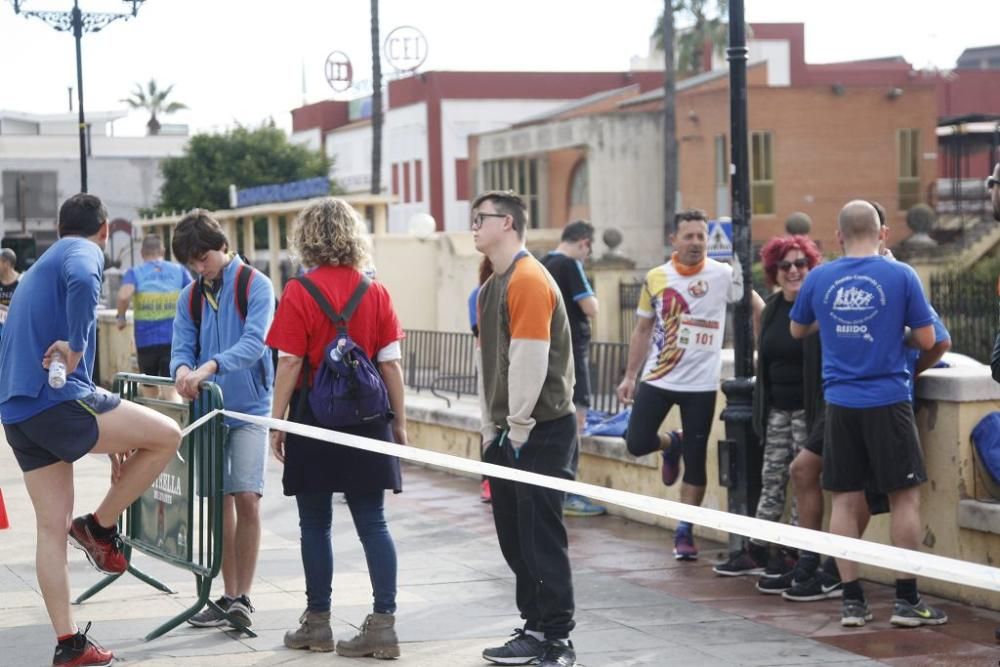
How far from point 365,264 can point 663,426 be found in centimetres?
389

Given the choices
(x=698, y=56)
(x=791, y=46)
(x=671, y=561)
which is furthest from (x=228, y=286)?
(x=791, y=46)

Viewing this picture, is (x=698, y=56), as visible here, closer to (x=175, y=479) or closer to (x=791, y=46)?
(x=791, y=46)

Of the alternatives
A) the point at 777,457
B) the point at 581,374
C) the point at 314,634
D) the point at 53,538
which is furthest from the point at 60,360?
the point at 581,374

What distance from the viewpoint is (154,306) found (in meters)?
13.9

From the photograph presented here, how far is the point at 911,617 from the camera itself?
274 inches

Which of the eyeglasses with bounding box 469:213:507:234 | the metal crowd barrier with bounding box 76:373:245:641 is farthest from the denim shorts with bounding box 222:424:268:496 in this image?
the eyeglasses with bounding box 469:213:507:234

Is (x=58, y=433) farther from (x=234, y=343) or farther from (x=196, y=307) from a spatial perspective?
(x=196, y=307)

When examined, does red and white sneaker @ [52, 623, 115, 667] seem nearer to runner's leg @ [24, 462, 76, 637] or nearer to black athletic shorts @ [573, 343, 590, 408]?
runner's leg @ [24, 462, 76, 637]

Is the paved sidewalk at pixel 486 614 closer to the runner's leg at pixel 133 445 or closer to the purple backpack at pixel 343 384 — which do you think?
the runner's leg at pixel 133 445

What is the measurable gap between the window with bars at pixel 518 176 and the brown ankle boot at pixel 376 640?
4747 centimetres

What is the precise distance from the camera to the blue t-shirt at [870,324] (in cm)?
695

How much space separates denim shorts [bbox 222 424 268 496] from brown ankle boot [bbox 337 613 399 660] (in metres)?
0.93

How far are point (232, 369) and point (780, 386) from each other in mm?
2914

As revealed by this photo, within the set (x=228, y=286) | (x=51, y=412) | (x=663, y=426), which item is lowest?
(x=663, y=426)
